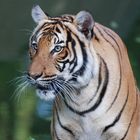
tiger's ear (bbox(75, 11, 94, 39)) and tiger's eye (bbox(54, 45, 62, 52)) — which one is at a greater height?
tiger's ear (bbox(75, 11, 94, 39))

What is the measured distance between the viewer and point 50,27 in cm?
495

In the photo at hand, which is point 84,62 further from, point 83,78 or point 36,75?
point 36,75

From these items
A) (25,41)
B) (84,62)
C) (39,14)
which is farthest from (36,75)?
(25,41)

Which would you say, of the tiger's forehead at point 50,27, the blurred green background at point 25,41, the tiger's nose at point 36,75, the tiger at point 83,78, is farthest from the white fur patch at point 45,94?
the blurred green background at point 25,41

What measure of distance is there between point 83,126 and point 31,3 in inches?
114

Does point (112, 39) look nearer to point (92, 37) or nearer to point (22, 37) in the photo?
point (92, 37)

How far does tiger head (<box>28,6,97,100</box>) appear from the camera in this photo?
4785 millimetres

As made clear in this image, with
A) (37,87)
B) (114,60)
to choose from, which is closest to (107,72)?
(114,60)

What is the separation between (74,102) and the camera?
5.13 m

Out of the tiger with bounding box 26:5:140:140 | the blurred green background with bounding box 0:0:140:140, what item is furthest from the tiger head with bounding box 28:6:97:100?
the blurred green background with bounding box 0:0:140:140

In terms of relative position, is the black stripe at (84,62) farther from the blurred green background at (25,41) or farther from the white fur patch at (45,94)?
the blurred green background at (25,41)

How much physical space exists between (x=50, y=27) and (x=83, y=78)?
318mm

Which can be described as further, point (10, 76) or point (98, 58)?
point (10, 76)

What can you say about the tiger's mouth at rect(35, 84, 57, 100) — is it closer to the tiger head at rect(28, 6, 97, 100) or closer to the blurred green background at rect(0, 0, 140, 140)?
the tiger head at rect(28, 6, 97, 100)
